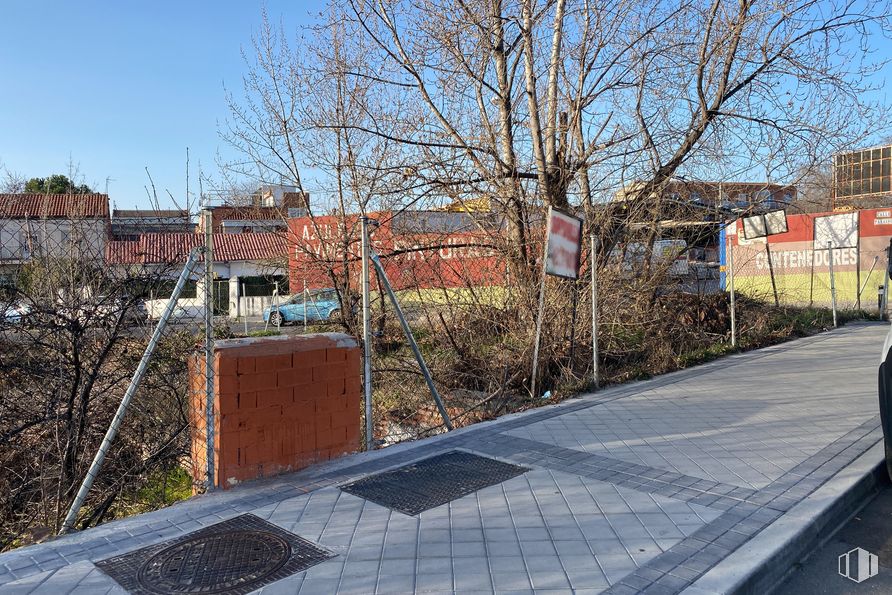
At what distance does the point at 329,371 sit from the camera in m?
4.84

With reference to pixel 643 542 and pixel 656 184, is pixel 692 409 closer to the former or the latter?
pixel 643 542

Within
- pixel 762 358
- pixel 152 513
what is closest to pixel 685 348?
pixel 762 358

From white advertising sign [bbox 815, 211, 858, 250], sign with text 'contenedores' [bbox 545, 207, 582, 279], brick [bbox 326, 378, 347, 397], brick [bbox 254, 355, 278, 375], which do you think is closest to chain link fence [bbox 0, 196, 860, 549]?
brick [bbox 254, 355, 278, 375]

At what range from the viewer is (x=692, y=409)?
680cm

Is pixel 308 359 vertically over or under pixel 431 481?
over

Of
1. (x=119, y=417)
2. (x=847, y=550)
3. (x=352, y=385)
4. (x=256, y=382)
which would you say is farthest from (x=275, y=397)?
(x=847, y=550)

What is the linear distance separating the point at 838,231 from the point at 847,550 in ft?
44.0

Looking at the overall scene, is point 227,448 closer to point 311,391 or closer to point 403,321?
point 311,391

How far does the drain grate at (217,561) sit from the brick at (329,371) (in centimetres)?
127

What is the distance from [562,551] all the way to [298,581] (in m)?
1.37

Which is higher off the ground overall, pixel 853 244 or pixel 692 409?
pixel 853 244

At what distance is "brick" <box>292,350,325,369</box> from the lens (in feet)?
15.1

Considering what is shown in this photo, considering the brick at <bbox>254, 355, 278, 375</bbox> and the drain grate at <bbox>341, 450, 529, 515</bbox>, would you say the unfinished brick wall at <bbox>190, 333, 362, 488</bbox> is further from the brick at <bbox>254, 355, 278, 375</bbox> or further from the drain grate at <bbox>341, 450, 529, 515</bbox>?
the drain grate at <bbox>341, 450, 529, 515</bbox>

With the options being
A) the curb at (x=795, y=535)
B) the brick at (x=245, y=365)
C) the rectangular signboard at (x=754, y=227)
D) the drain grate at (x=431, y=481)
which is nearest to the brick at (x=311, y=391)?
the brick at (x=245, y=365)
